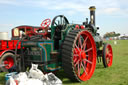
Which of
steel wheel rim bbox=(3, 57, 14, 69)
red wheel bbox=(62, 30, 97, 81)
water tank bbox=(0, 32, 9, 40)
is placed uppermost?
water tank bbox=(0, 32, 9, 40)

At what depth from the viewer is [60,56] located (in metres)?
4.35

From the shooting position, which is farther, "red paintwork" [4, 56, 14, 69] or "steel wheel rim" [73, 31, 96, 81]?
"red paintwork" [4, 56, 14, 69]

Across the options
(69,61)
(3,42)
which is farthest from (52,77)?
(3,42)

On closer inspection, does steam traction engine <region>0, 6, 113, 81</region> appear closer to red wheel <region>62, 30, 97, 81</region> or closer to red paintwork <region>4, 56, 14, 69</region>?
red wheel <region>62, 30, 97, 81</region>

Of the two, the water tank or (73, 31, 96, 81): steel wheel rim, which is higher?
the water tank

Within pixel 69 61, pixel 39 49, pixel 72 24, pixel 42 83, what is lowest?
pixel 42 83

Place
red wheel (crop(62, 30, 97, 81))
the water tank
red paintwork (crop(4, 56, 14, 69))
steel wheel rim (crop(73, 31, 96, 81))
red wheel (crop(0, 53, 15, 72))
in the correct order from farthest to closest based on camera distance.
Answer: the water tank < red paintwork (crop(4, 56, 14, 69)) < red wheel (crop(0, 53, 15, 72)) < steel wheel rim (crop(73, 31, 96, 81)) < red wheel (crop(62, 30, 97, 81))

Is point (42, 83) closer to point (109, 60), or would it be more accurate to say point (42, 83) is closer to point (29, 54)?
point (29, 54)

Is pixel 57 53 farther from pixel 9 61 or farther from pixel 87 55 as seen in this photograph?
pixel 9 61

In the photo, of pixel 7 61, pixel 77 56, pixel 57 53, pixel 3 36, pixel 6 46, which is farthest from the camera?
pixel 3 36

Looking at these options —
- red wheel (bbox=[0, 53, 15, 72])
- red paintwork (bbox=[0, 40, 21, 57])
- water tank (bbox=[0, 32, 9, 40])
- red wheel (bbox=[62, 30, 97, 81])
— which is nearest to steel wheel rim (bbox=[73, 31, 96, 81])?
red wheel (bbox=[62, 30, 97, 81])

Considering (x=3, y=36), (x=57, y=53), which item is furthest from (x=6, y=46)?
(x=57, y=53)

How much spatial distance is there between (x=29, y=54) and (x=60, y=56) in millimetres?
874

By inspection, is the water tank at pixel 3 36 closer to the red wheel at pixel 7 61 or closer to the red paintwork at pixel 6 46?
the red paintwork at pixel 6 46
